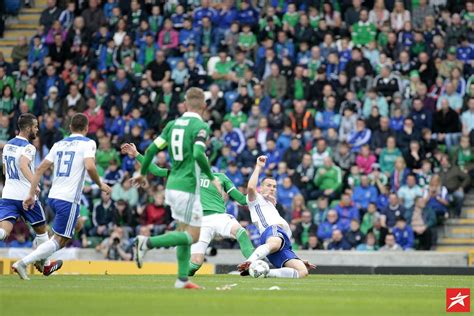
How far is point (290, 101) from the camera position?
100 feet

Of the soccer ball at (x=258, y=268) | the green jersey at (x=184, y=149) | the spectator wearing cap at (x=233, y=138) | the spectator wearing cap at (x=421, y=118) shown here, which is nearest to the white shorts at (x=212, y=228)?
the soccer ball at (x=258, y=268)

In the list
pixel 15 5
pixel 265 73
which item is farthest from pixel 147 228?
pixel 15 5

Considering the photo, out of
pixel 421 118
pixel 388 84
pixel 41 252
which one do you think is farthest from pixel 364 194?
pixel 41 252

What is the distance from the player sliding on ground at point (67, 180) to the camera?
1667 cm

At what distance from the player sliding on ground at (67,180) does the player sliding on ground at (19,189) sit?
1.27 metres

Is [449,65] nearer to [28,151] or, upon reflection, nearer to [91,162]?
[28,151]

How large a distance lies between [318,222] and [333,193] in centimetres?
90

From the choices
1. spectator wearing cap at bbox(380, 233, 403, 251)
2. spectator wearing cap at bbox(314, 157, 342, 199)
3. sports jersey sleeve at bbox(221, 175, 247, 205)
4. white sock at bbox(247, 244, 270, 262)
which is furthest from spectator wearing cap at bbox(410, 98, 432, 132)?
white sock at bbox(247, 244, 270, 262)

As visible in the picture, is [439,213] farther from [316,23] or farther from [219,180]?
[219,180]

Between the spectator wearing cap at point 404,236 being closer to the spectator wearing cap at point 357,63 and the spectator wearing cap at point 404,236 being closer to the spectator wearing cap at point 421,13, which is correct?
the spectator wearing cap at point 357,63

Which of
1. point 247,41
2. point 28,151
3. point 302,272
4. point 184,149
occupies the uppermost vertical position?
point 247,41

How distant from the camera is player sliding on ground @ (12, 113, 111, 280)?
54.7 feet

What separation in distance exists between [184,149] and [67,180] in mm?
3332

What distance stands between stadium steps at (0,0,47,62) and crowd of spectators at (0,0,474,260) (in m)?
2.32
